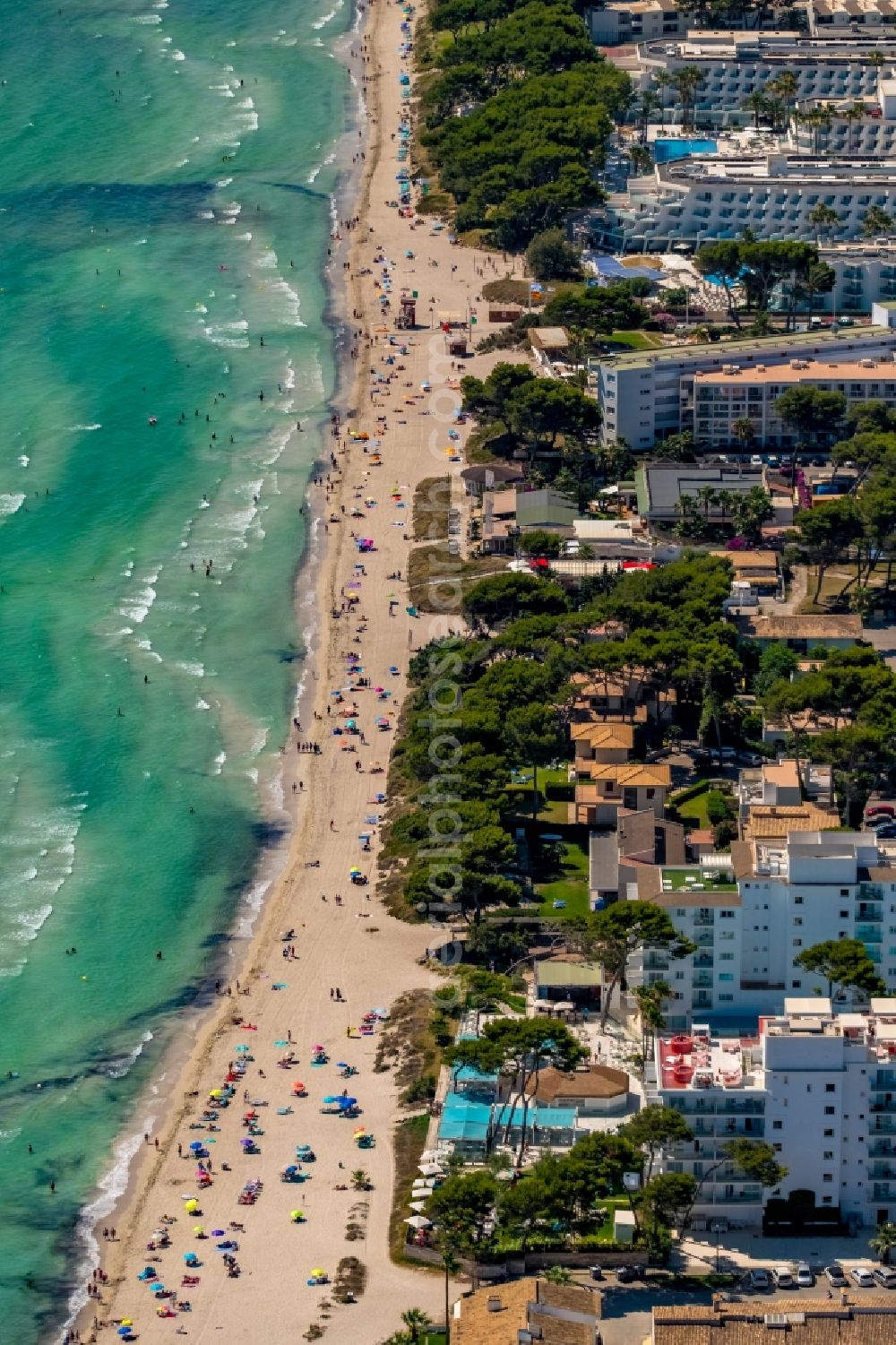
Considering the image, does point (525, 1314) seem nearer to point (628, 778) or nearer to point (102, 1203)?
point (102, 1203)

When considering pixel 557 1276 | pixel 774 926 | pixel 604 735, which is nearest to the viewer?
pixel 557 1276

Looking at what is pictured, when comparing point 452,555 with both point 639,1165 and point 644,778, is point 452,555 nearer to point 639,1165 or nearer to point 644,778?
point 644,778

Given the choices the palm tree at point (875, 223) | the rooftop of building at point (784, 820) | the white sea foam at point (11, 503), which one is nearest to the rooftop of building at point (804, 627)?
the rooftop of building at point (784, 820)

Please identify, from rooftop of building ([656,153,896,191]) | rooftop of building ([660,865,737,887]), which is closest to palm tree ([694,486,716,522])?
rooftop of building ([656,153,896,191])

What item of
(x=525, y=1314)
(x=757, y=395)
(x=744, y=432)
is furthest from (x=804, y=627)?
(x=525, y=1314)

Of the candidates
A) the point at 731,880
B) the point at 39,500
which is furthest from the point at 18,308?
the point at 731,880

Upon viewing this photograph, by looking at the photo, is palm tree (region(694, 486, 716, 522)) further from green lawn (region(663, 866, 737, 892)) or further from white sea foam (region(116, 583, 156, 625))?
green lawn (region(663, 866, 737, 892))
